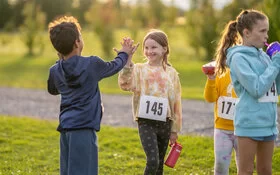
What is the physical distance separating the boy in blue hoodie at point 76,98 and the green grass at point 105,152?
7.54ft

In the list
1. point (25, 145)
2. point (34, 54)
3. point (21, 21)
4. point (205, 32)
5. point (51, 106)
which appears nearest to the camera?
→ point (25, 145)

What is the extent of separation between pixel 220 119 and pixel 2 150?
374cm

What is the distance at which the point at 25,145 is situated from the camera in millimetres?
8062

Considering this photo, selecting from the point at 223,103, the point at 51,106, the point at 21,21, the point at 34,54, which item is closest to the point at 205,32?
the point at 34,54

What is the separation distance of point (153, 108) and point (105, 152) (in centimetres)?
282

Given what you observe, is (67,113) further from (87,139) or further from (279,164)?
(279,164)

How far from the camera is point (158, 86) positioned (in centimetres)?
499

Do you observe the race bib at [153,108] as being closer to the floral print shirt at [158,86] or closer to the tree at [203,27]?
the floral print shirt at [158,86]

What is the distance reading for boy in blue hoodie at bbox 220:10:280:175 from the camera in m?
3.94

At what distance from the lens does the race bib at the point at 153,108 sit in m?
4.89

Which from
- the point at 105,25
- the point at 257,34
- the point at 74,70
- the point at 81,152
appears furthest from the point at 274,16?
the point at 105,25

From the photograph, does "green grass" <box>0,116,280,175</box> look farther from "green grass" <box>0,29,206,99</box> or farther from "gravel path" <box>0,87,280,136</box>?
"green grass" <box>0,29,206,99</box>

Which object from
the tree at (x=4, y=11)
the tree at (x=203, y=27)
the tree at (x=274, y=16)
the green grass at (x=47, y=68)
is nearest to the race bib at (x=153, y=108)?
the tree at (x=274, y=16)

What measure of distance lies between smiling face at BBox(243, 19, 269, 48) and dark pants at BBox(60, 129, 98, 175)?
138 centimetres
